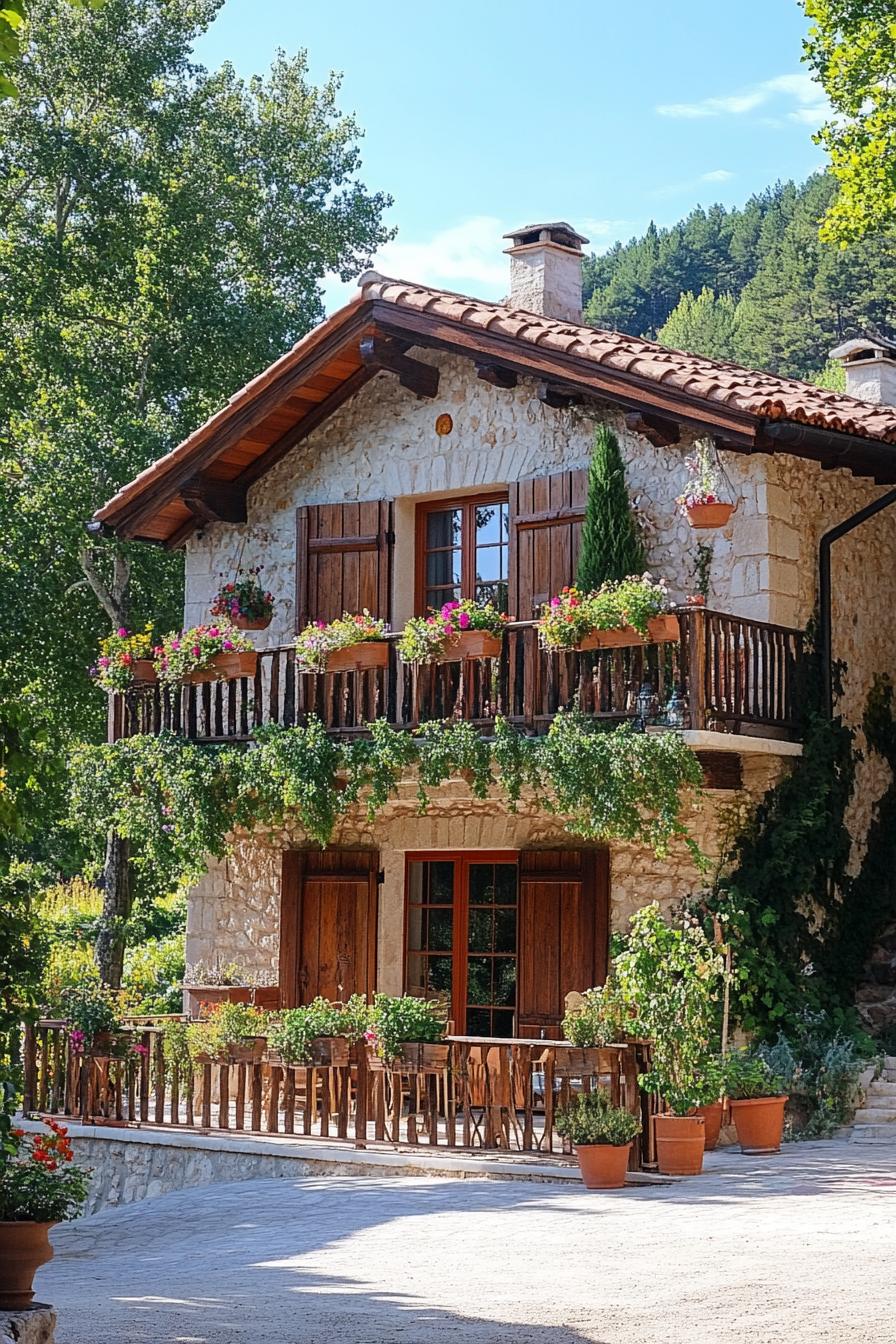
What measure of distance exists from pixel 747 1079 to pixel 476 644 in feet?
12.1

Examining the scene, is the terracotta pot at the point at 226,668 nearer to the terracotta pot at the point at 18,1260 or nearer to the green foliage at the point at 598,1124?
the green foliage at the point at 598,1124

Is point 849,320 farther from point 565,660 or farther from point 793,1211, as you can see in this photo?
point 793,1211

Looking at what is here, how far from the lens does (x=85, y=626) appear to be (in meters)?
19.9

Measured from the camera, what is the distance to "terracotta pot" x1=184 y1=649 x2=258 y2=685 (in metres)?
14.4

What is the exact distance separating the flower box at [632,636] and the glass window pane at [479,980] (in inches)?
116

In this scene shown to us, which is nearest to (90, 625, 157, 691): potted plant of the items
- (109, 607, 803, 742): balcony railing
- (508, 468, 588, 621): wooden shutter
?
(109, 607, 803, 742): balcony railing

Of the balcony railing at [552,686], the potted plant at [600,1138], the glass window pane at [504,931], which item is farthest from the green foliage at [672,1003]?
the glass window pane at [504,931]

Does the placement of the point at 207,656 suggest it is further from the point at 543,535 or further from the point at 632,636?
the point at 632,636

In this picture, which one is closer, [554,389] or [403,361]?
[554,389]

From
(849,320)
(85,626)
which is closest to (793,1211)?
(85,626)

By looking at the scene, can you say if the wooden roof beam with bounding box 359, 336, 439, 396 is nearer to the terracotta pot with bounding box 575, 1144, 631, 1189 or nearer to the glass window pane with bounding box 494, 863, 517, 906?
the glass window pane with bounding box 494, 863, 517, 906

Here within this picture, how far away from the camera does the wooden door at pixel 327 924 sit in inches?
582

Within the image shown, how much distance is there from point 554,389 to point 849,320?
39491 millimetres

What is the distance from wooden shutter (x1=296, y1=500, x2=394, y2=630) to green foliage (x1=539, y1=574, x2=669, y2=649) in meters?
2.65
